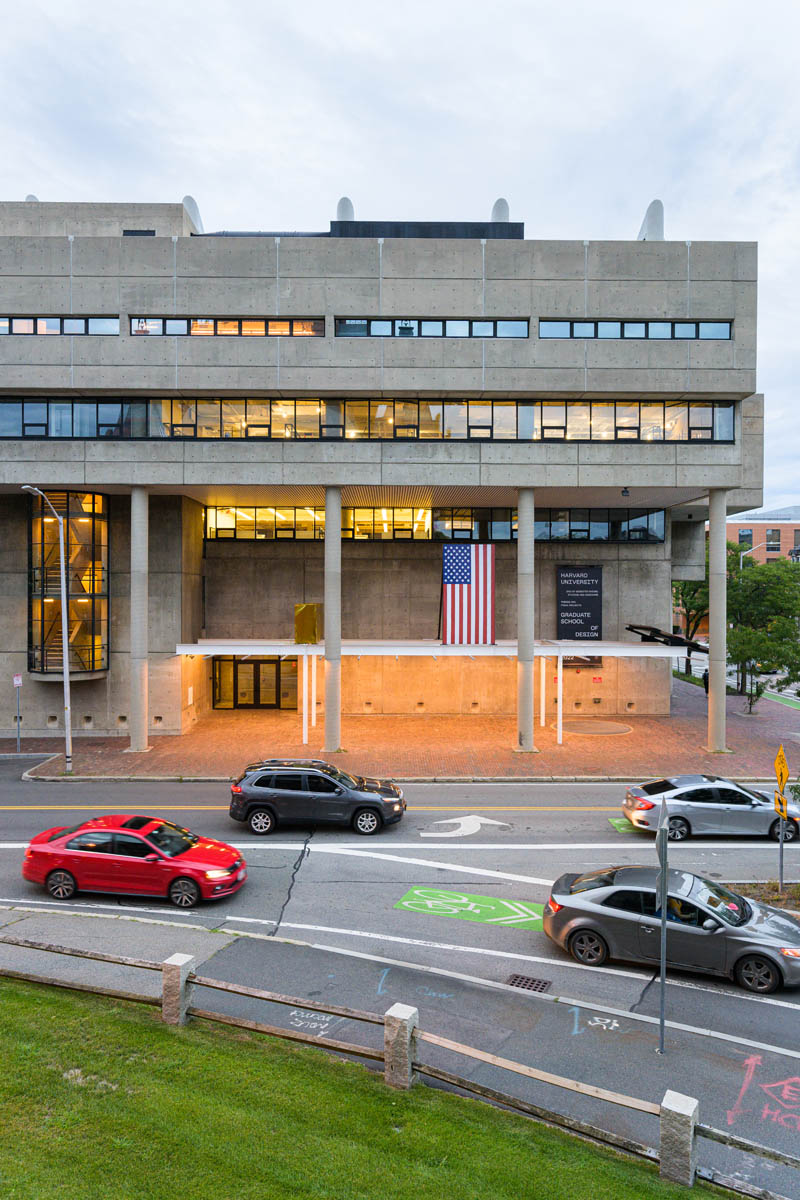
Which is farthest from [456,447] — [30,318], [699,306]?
[30,318]

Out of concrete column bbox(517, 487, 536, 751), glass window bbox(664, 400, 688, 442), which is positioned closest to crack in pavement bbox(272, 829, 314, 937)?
concrete column bbox(517, 487, 536, 751)

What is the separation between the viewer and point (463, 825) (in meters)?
17.1

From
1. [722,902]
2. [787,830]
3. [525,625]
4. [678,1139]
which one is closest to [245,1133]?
[678,1139]

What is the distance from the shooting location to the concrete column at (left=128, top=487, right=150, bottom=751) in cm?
2484

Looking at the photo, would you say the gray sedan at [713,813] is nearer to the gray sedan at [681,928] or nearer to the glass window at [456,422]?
the gray sedan at [681,928]

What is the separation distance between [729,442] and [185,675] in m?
23.2

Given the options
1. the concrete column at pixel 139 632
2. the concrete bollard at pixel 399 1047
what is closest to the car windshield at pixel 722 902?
the concrete bollard at pixel 399 1047

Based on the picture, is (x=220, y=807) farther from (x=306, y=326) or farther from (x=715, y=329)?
(x=715, y=329)

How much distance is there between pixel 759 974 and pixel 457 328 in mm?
21841

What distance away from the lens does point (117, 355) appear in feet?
80.6

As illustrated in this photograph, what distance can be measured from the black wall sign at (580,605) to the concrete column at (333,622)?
10.9 m

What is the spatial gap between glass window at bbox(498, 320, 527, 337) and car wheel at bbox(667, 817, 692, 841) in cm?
1748

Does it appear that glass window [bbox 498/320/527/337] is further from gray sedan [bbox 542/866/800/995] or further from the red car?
the red car

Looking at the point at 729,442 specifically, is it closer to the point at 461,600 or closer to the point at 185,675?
the point at 461,600
